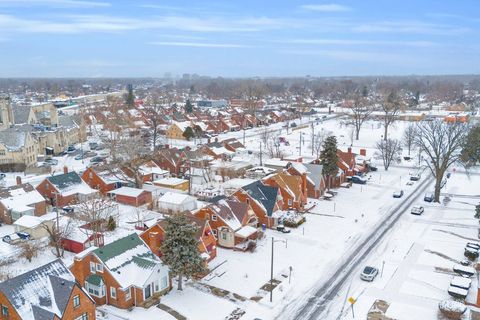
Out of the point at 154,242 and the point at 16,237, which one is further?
the point at 16,237

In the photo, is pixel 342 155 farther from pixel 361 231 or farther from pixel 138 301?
pixel 138 301

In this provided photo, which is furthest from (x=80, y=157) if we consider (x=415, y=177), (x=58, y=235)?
(x=415, y=177)

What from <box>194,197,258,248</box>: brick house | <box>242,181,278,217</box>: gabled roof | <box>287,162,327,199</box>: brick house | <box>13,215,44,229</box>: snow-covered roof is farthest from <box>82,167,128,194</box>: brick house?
<box>287,162,327,199</box>: brick house

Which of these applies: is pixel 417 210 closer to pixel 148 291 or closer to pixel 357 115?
pixel 148 291

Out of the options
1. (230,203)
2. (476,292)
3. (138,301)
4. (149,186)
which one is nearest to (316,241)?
(230,203)

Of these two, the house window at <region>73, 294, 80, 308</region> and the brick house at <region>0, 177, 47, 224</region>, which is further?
the brick house at <region>0, 177, 47, 224</region>

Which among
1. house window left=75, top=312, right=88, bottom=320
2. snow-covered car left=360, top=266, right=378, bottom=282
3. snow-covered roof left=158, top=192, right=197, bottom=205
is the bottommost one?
snow-covered car left=360, top=266, right=378, bottom=282

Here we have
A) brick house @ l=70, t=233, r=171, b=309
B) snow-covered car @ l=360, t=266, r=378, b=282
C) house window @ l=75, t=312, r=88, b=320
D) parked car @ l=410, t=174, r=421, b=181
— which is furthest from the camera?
parked car @ l=410, t=174, r=421, b=181

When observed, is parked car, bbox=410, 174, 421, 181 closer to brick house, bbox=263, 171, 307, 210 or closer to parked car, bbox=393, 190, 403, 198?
parked car, bbox=393, 190, 403, 198
